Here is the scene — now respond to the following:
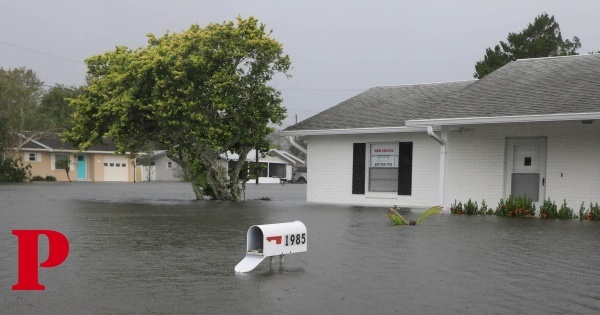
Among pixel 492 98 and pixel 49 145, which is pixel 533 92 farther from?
pixel 49 145

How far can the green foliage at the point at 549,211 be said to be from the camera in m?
16.1

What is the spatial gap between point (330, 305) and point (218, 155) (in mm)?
16485

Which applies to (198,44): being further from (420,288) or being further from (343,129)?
(420,288)

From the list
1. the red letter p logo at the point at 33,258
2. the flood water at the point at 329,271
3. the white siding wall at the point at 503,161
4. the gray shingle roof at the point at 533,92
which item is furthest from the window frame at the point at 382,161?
the red letter p logo at the point at 33,258

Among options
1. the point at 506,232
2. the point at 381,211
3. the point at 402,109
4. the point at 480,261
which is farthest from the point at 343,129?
the point at 480,261

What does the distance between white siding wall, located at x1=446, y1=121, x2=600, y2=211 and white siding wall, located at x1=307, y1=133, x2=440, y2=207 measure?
114 centimetres

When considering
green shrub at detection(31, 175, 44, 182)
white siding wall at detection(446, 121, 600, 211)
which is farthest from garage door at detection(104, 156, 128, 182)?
white siding wall at detection(446, 121, 600, 211)

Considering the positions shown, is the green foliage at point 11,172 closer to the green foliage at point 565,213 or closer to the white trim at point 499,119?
the white trim at point 499,119

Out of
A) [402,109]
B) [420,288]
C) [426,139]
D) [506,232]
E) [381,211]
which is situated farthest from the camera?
[402,109]

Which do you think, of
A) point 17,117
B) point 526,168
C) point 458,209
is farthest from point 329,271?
point 17,117

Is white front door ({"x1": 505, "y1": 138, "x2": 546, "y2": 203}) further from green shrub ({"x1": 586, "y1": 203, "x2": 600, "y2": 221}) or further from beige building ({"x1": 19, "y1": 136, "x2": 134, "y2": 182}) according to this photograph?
beige building ({"x1": 19, "y1": 136, "x2": 134, "y2": 182})

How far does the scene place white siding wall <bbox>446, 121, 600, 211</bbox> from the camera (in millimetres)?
16422

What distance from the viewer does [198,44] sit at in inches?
Answer: 817

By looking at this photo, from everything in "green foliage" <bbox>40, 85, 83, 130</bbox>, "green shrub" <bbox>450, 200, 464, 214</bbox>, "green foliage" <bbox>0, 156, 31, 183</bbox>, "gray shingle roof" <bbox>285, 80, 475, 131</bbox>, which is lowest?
"green foliage" <bbox>0, 156, 31, 183</bbox>
